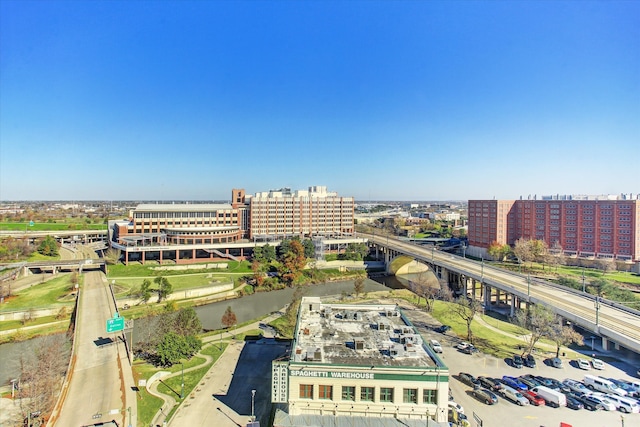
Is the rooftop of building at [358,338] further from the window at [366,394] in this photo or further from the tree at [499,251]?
the tree at [499,251]

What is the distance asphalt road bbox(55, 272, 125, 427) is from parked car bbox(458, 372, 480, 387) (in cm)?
1828

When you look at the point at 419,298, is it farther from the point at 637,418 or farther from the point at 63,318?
the point at 63,318

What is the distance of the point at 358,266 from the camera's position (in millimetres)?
63406

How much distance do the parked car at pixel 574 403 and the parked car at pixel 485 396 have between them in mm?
3629

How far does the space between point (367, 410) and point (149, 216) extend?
57.8 m

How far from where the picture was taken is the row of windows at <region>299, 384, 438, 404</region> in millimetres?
14750

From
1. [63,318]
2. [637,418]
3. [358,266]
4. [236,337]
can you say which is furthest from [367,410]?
[358,266]

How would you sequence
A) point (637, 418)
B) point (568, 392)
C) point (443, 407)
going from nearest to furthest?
point (443, 407) → point (637, 418) → point (568, 392)

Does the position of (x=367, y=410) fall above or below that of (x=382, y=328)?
below

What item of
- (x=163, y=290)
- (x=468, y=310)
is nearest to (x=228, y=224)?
(x=163, y=290)

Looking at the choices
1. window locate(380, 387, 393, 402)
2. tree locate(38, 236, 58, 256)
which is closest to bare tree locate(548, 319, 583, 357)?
window locate(380, 387, 393, 402)

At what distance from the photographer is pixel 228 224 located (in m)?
67.9

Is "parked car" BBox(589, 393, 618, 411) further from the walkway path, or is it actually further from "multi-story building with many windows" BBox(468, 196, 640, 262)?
"multi-story building with many windows" BBox(468, 196, 640, 262)

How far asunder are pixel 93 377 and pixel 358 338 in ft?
51.4
